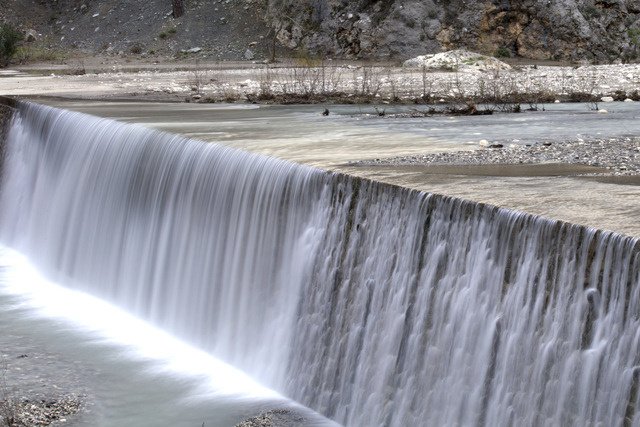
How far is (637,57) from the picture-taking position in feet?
97.0

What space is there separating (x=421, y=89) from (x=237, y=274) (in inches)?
444

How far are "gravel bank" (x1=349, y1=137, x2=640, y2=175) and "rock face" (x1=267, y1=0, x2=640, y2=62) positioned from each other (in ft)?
69.3

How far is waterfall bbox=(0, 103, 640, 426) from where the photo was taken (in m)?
4.60

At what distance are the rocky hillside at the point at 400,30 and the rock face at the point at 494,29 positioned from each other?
3 cm

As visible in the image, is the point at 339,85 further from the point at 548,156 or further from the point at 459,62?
the point at 548,156

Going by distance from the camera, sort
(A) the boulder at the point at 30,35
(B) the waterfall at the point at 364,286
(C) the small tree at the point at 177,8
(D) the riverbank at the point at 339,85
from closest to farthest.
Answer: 1. (B) the waterfall at the point at 364,286
2. (D) the riverbank at the point at 339,85
3. (C) the small tree at the point at 177,8
4. (A) the boulder at the point at 30,35

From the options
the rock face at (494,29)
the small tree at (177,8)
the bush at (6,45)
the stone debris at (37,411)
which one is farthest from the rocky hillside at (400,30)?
the stone debris at (37,411)

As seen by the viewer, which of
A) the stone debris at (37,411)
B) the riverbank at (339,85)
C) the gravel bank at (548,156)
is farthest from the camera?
the riverbank at (339,85)

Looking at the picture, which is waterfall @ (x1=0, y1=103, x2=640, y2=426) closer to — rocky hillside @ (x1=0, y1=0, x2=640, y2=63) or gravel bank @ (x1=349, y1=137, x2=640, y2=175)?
gravel bank @ (x1=349, y1=137, x2=640, y2=175)

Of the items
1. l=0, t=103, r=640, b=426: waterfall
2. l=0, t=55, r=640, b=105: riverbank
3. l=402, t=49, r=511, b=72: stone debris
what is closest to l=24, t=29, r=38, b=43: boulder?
l=0, t=55, r=640, b=105: riverbank

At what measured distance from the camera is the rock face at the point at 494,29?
2958 cm

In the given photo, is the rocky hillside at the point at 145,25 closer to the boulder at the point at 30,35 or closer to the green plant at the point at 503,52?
the boulder at the point at 30,35

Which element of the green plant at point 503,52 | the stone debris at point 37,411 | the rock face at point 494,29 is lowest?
the stone debris at point 37,411

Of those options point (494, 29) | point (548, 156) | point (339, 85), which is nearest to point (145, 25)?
point (494, 29)
